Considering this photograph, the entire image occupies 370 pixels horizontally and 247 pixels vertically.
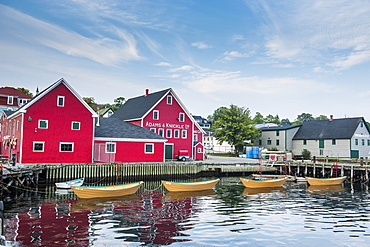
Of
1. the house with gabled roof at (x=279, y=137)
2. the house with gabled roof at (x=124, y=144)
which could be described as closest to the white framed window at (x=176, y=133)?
the house with gabled roof at (x=124, y=144)

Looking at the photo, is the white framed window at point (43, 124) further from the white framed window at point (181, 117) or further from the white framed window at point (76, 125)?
the white framed window at point (181, 117)

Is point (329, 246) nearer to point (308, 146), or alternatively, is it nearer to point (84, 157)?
point (84, 157)

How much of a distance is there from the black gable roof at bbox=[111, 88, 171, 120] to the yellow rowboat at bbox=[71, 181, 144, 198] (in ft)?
66.5

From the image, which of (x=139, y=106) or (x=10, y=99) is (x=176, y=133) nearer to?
(x=139, y=106)

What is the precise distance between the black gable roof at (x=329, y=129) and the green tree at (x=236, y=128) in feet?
30.9

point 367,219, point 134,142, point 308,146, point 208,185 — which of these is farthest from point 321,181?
point 308,146

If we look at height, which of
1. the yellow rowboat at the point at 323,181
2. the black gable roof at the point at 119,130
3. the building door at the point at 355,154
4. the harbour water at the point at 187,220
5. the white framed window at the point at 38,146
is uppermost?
the black gable roof at the point at 119,130

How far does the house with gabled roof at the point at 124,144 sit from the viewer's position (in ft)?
121

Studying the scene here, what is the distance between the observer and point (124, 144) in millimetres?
37531

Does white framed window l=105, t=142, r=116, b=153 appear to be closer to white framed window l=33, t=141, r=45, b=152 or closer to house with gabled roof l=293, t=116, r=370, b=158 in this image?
white framed window l=33, t=141, r=45, b=152

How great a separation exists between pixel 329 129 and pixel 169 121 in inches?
1368

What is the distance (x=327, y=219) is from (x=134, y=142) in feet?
80.6

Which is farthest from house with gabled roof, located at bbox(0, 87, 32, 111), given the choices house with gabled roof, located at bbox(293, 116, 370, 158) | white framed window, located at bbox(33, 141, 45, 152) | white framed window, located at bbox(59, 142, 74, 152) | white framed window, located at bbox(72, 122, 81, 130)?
house with gabled roof, located at bbox(293, 116, 370, 158)

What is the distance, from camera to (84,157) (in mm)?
34906
